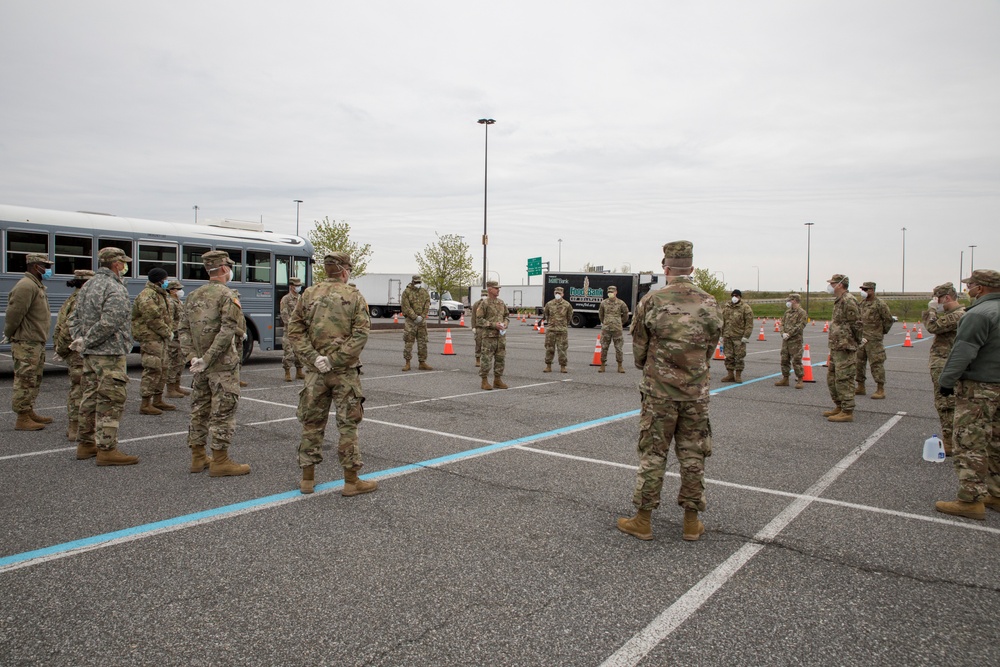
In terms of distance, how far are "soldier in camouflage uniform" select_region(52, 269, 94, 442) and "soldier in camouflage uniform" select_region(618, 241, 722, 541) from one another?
19.2 ft

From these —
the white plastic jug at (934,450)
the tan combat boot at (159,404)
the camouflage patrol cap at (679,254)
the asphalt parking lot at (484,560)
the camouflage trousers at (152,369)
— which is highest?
the camouflage patrol cap at (679,254)

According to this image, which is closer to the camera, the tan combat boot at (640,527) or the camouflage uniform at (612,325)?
the tan combat boot at (640,527)

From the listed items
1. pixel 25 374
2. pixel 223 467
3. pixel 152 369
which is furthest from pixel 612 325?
pixel 25 374

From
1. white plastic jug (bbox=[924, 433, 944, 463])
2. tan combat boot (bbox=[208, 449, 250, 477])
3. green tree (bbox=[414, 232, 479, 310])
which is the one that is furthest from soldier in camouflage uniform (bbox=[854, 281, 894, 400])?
green tree (bbox=[414, 232, 479, 310])

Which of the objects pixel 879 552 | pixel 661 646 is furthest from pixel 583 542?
pixel 879 552

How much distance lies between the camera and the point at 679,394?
14.4 ft

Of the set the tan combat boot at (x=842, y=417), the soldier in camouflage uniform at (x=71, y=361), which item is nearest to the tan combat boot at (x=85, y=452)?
the soldier in camouflage uniform at (x=71, y=361)

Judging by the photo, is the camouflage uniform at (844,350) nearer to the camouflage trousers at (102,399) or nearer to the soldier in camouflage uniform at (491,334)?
the soldier in camouflage uniform at (491,334)

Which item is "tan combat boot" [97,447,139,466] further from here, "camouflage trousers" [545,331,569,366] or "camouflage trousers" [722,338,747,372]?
"camouflage trousers" [722,338,747,372]

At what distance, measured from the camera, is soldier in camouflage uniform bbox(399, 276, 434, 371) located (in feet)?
47.3

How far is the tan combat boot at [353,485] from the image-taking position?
5.21 metres

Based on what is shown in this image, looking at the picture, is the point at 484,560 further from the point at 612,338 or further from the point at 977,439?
the point at 612,338

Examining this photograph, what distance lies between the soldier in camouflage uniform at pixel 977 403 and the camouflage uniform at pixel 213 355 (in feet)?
19.9

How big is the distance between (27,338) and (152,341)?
169 cm
